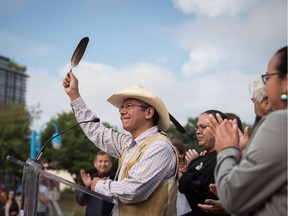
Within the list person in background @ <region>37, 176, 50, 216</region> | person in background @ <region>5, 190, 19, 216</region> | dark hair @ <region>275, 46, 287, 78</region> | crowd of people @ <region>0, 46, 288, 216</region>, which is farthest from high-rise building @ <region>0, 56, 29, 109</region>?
dark hair @ <region>275, 46, 287, 78</region>

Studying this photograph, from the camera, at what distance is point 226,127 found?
7.55 ft

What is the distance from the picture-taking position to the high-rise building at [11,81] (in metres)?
86.2

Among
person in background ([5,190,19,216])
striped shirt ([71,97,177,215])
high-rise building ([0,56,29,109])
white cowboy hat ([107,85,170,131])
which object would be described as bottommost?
person in background ([5,190,19,216])

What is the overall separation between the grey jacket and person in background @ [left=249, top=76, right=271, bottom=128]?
0.44m

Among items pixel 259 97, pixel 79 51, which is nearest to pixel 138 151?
pixel 79 51

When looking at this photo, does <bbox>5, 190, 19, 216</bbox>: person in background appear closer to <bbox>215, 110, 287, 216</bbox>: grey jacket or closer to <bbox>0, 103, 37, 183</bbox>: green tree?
<bbox>215, 110, 287, 216</bbox>: grey jacket

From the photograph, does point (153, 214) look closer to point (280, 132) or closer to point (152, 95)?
point (152, 95)

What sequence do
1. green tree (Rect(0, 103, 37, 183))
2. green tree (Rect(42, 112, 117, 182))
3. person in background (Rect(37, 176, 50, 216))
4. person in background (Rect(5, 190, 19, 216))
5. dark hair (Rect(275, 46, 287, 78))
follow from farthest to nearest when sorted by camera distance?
green tree (Rect(42, 112, 117, 182))
green tree (Rect(0, 103, 37, 183))
person in background (Rect(5, 190, 19, 216))
person in background (Rect(37, 176, 50, 216))
dark hair (Rect(275, 46, 287, 78))

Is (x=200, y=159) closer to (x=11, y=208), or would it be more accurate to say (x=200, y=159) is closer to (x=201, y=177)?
(x=201, y=177)

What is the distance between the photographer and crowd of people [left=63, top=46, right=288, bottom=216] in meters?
1.95

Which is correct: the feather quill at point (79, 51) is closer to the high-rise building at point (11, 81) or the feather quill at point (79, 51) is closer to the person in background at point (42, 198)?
the person in background at point (42, 198)

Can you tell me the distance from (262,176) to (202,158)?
2.00 metres

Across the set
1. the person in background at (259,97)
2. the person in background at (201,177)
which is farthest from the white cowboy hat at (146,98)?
the person in background at (259,97)

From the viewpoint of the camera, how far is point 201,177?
358 cm
